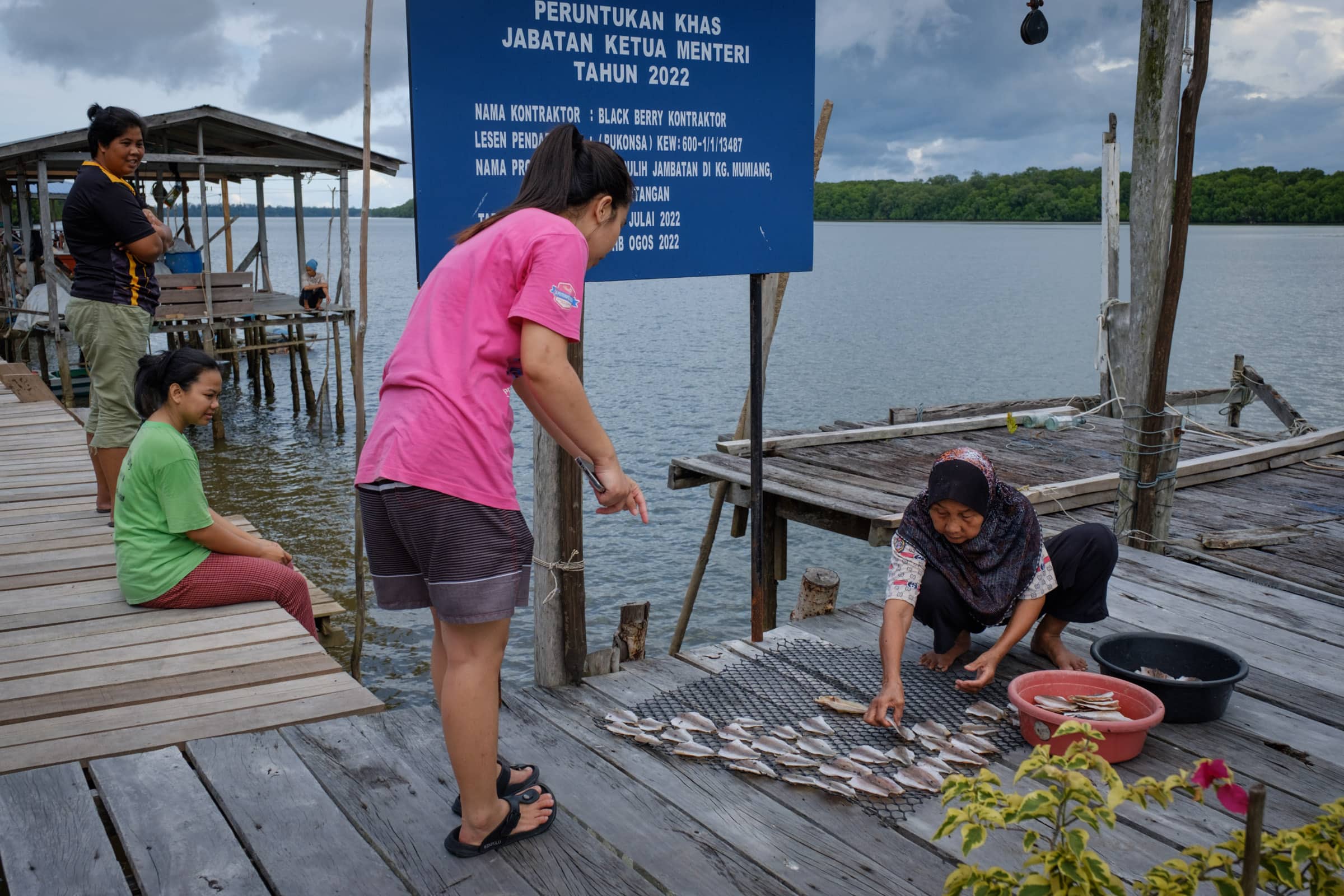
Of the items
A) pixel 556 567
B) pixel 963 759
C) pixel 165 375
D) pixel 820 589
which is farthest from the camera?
pixel 820 589

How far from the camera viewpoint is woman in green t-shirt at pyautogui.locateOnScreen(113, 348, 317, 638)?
4301mm

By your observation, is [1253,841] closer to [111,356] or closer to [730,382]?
[111,356]

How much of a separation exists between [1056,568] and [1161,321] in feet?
6.66

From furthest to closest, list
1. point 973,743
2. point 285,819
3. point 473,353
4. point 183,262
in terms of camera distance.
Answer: point 183,262
point 973,743
point 285,819
point 473,353

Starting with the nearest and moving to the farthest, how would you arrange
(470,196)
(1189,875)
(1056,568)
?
(1189,875) < (470,196) < (1056,568)

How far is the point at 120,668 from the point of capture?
394cm

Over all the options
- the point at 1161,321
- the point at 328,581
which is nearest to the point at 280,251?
the point at 328,581

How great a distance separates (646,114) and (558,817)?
2.26m

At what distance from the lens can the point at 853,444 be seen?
8359 millimetres

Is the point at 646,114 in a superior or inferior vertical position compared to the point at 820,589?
superior

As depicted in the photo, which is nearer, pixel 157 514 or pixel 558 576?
pixel 558 576

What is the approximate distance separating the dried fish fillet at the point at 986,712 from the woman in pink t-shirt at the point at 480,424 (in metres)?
1.61

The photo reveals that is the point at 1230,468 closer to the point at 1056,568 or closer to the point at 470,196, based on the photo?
the point at 1056,568

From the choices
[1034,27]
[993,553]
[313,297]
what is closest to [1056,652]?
[993,553]
